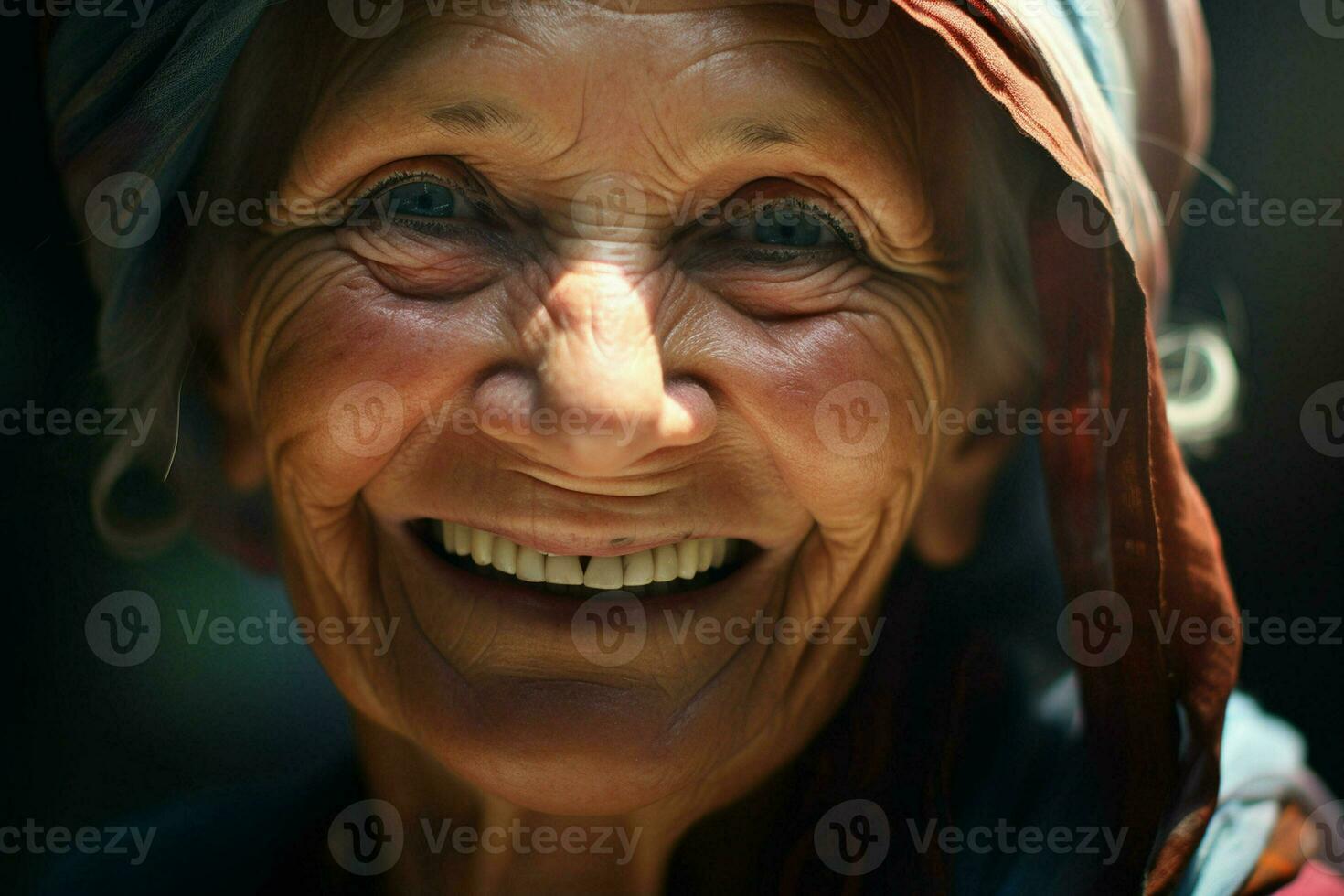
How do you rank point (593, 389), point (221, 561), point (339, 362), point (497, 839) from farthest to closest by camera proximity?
point (221, 561)
point (497, 839)
point (339, 362)
point (593, 389)

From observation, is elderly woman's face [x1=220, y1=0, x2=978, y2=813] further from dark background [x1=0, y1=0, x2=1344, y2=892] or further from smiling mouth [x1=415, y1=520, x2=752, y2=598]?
dark background [x1=0, y1=0, x2=1344, y2=892]

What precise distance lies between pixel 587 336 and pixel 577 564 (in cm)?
32

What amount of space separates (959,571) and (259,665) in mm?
1136

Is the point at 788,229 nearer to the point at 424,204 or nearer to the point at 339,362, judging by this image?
the point at 424,204

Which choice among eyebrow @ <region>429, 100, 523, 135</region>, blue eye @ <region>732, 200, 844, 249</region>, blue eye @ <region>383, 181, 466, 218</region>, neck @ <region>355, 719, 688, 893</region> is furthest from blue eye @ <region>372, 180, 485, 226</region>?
neck @ <region>355, 719, 688, 893</region>

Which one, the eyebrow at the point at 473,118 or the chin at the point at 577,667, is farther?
the chin at the point at 577,667

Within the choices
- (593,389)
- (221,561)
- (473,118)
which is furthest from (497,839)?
(473,118)

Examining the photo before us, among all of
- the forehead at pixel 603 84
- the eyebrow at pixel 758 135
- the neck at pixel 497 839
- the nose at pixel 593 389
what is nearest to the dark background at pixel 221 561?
the neck at pixel 497 839

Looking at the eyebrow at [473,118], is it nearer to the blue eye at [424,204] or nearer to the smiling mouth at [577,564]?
the blue eye at [424,204]

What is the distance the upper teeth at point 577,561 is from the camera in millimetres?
1662

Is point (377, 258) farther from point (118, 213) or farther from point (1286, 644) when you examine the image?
point (1286, 644)

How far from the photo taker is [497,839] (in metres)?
1.84

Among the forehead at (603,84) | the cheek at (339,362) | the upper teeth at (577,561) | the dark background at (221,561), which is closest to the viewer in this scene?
the forehead at (603,84)

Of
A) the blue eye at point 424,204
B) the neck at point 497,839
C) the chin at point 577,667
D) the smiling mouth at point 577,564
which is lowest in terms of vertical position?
the neck at point 497,839
